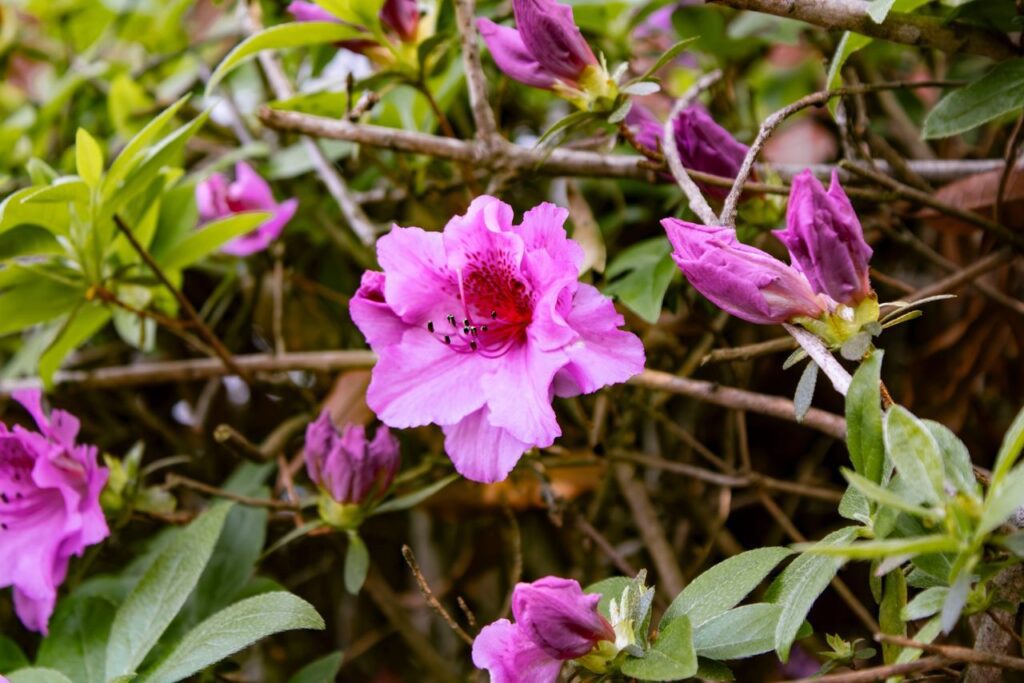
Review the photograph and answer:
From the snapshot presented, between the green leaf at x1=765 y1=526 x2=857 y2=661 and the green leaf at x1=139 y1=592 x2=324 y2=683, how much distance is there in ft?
1.08

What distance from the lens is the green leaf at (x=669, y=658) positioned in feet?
2.02

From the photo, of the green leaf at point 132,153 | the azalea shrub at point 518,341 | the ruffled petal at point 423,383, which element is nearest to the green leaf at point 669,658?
the azalea shrub at point 518,341

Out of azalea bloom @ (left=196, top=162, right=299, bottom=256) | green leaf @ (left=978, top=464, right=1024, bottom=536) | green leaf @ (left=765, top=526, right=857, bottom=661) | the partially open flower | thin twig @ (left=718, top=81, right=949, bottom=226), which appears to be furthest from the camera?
azalea bloom @ (left=196, top=162, right=299, bottom=256)

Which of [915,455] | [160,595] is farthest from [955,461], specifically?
[160,595]

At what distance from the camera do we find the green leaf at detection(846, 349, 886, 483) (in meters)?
0.61

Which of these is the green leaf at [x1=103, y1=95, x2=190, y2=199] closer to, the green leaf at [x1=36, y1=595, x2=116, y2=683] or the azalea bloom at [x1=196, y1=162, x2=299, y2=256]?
the azalea bloom at [x1=196, y1=162, x2=299, y2=256]

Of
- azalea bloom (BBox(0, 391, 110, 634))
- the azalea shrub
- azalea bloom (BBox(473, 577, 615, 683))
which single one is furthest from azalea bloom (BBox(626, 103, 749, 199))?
azalea bloom (BBox(0, 391, 110, 634))

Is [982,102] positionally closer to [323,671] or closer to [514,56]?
[514,56]

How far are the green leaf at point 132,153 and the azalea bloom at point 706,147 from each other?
18.2 inches

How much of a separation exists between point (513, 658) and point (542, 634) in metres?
0.04

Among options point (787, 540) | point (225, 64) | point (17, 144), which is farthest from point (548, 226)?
point (17, 144)

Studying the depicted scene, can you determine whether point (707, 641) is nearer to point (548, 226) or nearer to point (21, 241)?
point (548, 226)

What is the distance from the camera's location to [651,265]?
1.02m

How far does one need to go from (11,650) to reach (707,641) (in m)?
0.75
